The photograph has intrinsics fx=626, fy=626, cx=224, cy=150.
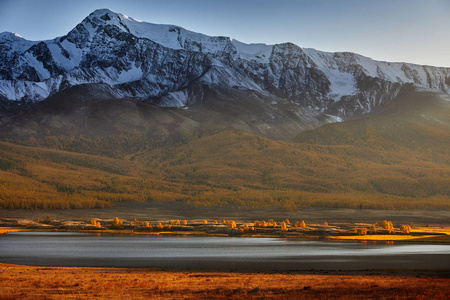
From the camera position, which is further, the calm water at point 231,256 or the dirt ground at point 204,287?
the calm water at point 231,256

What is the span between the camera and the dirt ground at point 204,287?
169ft

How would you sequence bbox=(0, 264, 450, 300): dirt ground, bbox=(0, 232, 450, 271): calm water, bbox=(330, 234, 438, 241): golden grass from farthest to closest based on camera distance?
bbox=(330, 234, 438, 241): golden grass
bbox=(0, 232, 450, 271): calm water
bbox=(0, 264, 450, 300): dirt ground

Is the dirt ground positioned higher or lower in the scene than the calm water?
higher

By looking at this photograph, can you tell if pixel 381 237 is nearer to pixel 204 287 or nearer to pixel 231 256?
pixel 231 256

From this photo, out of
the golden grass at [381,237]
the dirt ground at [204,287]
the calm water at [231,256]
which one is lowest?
the golden grass at [381,237]

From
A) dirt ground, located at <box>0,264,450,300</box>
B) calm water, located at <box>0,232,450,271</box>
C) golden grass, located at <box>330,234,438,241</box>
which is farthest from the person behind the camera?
golden grass, located at <box>330,234,438,241</box>

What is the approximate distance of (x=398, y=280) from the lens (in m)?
63.3

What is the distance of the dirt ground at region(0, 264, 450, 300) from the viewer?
169 ft

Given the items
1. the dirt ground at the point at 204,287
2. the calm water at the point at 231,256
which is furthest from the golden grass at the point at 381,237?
the dirt ground at the point at 204,287

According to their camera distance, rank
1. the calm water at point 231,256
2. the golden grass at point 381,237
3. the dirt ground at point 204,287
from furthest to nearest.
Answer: the golden grass at point 381,237, the calm water at point 231,256, the dirt ground at point 204,287

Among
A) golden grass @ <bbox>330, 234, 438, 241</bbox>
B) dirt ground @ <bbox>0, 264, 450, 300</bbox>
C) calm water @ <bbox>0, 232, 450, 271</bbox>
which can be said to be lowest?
golden grass @ <bbox>330, 234, 438, 241</bbox>

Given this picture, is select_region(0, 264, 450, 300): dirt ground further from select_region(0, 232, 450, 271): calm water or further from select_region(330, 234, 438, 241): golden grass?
select_region(330, 234, 438, 241): golden grass

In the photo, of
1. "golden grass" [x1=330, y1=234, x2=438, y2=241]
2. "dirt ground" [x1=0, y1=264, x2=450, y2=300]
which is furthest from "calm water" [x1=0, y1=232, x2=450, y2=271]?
"golden grass" [x1=330, y1=234, x2=438, y2=241]

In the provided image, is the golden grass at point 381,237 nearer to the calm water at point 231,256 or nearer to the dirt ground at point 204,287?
the calm water at point 231,256
